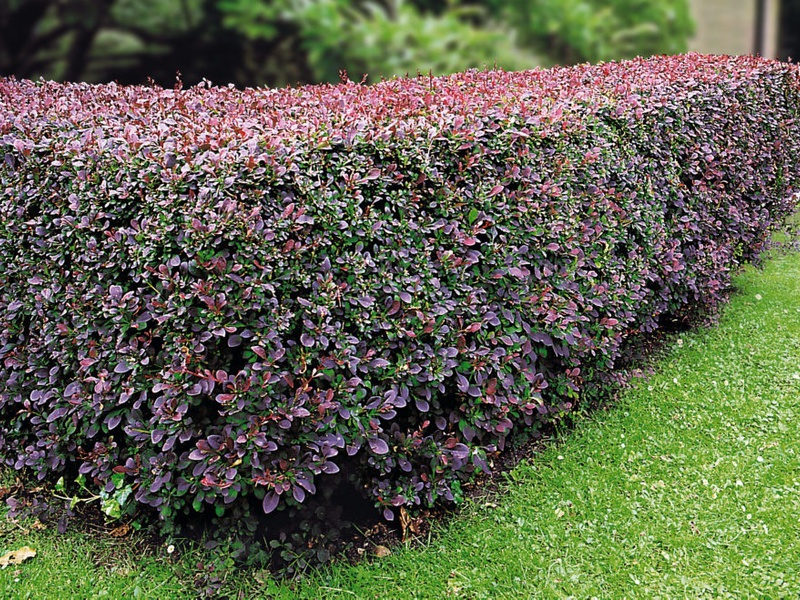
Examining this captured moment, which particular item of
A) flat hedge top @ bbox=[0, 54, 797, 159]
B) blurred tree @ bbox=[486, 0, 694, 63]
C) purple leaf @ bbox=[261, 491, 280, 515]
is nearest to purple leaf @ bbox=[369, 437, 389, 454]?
purple leaf @ bbox=[261, 491, 280, 515]

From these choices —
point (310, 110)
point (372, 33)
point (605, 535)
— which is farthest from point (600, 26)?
point (605, 535)

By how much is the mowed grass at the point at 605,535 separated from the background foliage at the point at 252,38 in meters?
3.91

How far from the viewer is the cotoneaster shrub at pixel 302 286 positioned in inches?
92.0

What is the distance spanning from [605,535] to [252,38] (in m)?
5.69

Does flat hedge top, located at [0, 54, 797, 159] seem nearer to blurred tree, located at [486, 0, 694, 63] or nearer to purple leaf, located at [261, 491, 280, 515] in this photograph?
purple leaf, located at [261, 491, 280, 515]

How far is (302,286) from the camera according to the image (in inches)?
94.9

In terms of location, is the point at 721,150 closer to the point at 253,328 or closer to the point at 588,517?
the point at 588,517

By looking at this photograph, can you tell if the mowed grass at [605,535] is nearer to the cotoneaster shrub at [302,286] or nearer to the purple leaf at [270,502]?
the cotoneaster shrub at [302,286]

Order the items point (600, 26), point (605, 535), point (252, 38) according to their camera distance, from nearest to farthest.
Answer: point (605, 535)
point (252, 38)
point (600, 26)

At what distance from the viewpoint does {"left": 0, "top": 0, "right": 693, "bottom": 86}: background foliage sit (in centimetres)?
624

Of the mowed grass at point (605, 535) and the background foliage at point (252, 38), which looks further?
the background foliage at point (252, 38)

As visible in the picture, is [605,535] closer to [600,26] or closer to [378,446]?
[378,446]

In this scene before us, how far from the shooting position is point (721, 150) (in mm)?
4371

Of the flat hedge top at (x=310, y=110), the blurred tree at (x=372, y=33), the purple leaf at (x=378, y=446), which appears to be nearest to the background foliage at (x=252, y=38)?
the blurred tree at (x=372, y=33)
